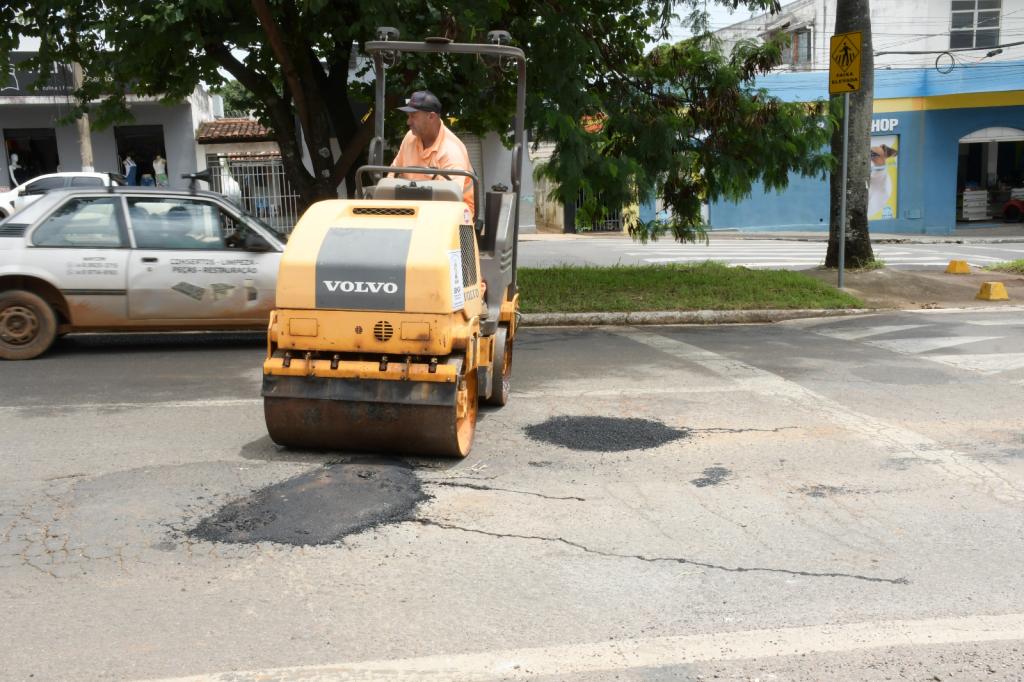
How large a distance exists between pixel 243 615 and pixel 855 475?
368 cm

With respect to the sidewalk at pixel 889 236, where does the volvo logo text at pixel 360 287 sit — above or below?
above

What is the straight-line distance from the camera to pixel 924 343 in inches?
409

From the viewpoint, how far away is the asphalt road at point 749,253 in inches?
789

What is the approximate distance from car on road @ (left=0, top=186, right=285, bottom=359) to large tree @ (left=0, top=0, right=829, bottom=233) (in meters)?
2.52

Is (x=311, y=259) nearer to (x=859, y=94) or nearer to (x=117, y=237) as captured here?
(x=117, y=237)

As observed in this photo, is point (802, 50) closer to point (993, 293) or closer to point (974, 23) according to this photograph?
point (974, 23)

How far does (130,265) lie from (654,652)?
7206mm

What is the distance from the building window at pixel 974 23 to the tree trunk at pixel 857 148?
17.7 metres

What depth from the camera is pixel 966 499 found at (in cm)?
541

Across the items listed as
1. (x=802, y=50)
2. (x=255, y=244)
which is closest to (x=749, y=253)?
(x=802, y=50)

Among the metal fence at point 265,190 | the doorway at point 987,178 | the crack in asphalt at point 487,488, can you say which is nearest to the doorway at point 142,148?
the metal fence at point 265,190

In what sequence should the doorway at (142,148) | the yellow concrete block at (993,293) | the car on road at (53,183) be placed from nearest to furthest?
the yellow concrete block at (993,293) < the car on road at (53,183) < the doorway at (142,148)

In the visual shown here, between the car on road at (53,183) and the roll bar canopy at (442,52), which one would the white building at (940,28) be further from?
the roll bar canopy at (442,52)

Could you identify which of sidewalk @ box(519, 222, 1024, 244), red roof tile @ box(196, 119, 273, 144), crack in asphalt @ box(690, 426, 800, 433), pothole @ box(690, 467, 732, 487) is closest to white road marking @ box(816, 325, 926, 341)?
crack in asphalt @ box(690, 426, 800, 433)
